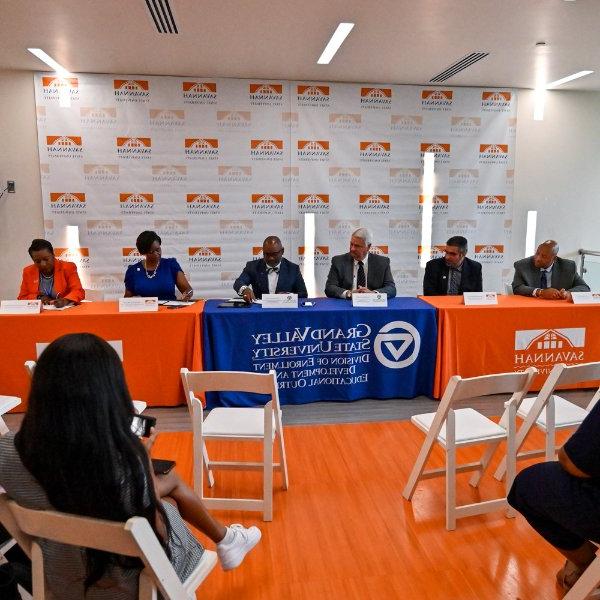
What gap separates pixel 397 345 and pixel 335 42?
240cm

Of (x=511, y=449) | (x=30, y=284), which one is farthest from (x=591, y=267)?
(x=30, y=284)

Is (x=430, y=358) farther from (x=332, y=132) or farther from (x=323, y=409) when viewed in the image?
(x=332, y=132)

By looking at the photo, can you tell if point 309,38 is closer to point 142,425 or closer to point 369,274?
point 369,274

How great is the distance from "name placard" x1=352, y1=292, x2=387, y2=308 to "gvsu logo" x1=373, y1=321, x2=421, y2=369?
0.18 m

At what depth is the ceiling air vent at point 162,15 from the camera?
11.0 ft

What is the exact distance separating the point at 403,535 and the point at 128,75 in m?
4.90

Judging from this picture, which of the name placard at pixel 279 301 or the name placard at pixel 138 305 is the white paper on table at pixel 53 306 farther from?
the name placard at pixel 279 301

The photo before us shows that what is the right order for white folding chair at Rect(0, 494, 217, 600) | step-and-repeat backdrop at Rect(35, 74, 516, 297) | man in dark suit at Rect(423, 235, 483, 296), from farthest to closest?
step-and-repeat backdrop at Rect(35, 74, 516, 297)
man in dark suit at Rect(423, 235, 483, 296)
white folding chair at Rect(0, 494, 217, 600)

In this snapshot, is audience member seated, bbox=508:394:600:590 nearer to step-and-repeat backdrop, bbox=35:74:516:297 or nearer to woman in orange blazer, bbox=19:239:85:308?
woman in orange blazer, bbox=19:239:85:308

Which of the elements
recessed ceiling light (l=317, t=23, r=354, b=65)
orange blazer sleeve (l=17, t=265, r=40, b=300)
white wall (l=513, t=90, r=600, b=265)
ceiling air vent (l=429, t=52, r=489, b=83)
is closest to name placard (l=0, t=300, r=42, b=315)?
orange blazer sleeve (l=17, t=265, r=40, b=300)

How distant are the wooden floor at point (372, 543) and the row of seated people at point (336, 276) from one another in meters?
1.58

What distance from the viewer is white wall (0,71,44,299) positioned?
5.21 m

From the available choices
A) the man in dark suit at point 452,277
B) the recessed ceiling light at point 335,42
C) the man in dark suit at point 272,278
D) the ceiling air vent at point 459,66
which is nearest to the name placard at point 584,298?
the man in dark suit at point 452,277

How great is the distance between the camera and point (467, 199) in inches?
235
